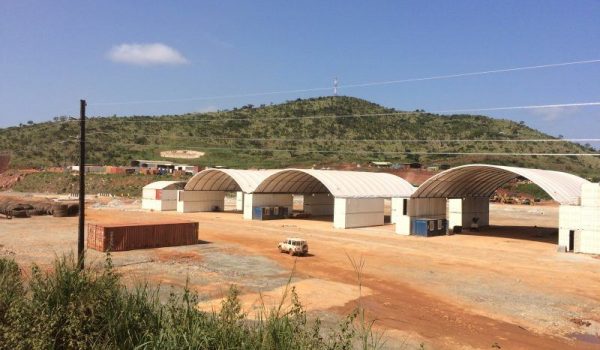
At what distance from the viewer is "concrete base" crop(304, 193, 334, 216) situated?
7375 centimetres

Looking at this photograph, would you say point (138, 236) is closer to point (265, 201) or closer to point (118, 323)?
point (118, 323)

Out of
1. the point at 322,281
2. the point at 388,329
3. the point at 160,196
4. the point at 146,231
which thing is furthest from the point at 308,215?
the point at 388,329

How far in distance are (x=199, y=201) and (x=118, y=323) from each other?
210ft

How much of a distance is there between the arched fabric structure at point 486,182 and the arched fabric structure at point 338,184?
3.45 metres

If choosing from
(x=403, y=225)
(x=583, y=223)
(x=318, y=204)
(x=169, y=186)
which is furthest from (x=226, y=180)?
(x=583, y=223)

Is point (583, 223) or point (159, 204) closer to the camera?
point (583, 223)

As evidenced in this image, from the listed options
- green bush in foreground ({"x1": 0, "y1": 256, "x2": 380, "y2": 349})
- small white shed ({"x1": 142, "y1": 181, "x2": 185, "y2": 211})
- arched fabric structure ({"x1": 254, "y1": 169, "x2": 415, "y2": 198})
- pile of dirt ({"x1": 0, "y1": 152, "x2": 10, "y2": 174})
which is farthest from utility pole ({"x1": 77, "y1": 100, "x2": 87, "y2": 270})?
pile of dirt ({"x1": 0, "y1": 152, "x2": 10, "y2": 174})

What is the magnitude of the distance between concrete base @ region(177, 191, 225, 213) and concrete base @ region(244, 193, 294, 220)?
37.2ft

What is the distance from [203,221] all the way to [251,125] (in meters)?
119

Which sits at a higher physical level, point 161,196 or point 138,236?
point 161,196

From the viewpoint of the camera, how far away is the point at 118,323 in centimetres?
1053

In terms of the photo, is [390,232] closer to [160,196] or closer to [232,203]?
[160,196]

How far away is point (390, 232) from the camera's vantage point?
53.7 metres

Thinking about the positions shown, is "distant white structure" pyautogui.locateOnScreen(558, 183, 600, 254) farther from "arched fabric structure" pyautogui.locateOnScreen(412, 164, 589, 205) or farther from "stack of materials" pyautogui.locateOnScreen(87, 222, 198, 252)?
"stack of materials" pyautogui.locateOnScreen(87, 222, 198, 252)
